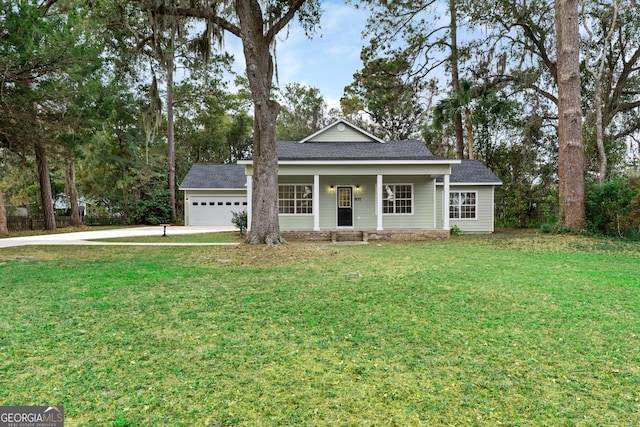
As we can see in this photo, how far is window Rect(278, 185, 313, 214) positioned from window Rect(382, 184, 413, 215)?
128 inches

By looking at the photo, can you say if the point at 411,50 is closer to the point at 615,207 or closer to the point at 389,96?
the point at 389,96

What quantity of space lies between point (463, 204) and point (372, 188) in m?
4.74

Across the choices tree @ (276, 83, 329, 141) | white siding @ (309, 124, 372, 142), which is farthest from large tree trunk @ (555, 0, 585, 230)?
tree @ (276, 83, 329, 141)

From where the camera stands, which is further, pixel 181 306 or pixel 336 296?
pixel 336 296

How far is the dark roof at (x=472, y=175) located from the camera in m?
15.2

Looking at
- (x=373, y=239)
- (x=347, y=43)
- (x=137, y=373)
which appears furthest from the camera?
(x=347, y=43)

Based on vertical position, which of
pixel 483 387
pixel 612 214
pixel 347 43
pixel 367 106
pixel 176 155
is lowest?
pixel 483 387

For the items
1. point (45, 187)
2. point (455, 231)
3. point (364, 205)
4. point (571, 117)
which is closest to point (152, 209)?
point (45, 187)

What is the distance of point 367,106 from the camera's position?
27219 mm

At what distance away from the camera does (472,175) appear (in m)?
15.6

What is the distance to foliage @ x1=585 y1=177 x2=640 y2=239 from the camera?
11094 millimetres

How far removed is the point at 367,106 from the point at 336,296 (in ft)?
81.1

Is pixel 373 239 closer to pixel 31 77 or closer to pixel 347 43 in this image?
pixel 31 77

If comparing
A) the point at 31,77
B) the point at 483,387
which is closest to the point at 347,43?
the point at 31,77
